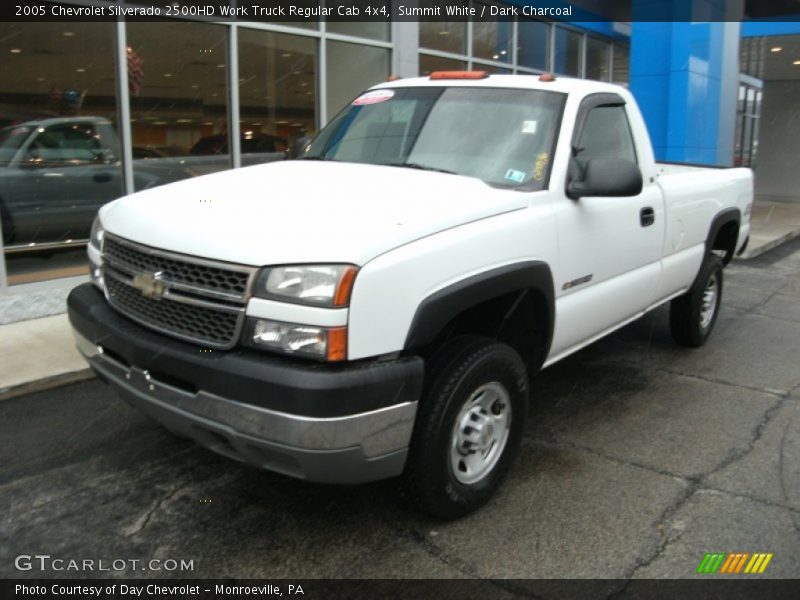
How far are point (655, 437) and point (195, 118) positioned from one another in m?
6.18

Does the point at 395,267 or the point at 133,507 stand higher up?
the point at 395,267

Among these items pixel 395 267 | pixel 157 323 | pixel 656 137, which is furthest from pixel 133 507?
pixel 656 137

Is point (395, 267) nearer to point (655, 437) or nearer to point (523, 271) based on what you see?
point (523, 271)

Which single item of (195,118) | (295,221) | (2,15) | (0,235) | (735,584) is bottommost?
(735,584)

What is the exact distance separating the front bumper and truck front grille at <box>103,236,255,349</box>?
0.07 metres

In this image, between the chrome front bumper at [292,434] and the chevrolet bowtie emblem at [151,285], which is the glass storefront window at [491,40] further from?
the chrome front bumper at [292,434]

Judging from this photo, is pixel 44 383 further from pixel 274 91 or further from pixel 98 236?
pixel 274 91

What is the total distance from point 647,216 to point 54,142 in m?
5.55

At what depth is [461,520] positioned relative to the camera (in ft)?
11.0

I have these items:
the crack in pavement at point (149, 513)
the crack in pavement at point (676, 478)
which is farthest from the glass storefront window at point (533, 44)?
the crack in pavement at point (149, 513)

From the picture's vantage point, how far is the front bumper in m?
2.59

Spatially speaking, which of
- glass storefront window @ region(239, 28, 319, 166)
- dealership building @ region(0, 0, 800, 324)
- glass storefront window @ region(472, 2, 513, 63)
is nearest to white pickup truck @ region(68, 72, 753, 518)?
dealership building @ region(0, 0, 800, 324)

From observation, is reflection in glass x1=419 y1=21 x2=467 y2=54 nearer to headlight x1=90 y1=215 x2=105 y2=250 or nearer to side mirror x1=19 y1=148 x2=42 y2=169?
side mirror x1=19 y1=148 x2=42 y2=169

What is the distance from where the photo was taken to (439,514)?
320 cm
